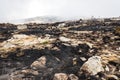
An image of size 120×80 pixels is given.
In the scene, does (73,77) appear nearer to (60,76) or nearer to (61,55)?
(60,76)

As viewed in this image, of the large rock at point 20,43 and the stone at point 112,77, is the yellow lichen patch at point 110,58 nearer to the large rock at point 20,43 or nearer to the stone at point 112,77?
the stone at point 112,77

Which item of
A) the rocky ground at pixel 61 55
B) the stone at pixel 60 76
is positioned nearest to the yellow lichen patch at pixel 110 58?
the rocky ground at pixel 61 55

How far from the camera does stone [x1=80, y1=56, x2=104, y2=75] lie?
13312mm

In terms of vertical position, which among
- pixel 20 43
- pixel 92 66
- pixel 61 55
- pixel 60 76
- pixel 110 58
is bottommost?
pixel 60 76

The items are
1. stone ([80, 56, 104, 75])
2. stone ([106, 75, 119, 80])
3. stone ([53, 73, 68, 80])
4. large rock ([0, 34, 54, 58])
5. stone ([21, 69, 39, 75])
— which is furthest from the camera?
large rock ([0, 34, 54, 58])

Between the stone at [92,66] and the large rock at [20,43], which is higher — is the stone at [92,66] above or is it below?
below

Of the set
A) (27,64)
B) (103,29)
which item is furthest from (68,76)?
(103,29)

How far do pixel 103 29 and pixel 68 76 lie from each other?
23.7ft

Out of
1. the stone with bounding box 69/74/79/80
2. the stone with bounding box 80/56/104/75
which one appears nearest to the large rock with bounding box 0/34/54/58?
the stone with bounding box 80/56/104/75

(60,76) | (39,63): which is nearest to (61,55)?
(39,63)

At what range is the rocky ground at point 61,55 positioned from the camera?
13320 millimetres

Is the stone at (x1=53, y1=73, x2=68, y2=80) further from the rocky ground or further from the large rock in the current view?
the large rock

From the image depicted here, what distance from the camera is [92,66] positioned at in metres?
13.6

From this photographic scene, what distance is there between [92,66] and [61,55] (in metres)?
2.04
